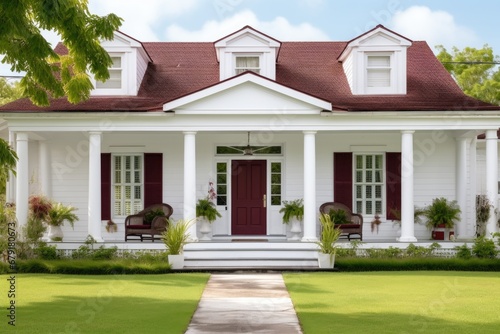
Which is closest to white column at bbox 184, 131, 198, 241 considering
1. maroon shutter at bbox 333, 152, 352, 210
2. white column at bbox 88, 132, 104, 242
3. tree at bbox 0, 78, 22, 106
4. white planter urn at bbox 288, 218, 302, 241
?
white column at bbox 88, 132, 104, 242

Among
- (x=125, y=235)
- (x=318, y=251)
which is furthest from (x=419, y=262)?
(x=125, y=235)

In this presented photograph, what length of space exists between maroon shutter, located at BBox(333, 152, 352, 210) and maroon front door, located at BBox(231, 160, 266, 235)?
6.81 feet

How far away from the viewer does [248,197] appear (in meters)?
20.7

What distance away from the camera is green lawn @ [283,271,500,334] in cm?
939

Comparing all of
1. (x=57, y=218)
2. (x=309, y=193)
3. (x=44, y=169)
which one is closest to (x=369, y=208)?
(x=309, y=193)

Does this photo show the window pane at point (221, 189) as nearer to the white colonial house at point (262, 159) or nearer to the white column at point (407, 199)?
the white colonial house at point (262, 159)

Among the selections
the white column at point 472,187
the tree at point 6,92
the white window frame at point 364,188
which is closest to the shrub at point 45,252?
the white window frame at point 364,188

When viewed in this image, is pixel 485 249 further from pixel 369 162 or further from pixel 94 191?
pixel 94 191

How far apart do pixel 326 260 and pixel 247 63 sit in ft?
24.2

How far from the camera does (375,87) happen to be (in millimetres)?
20531

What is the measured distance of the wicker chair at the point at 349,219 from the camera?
1903 cm

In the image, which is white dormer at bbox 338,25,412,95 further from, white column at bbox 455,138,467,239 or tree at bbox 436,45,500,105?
tree at bbox 436,45,500,105

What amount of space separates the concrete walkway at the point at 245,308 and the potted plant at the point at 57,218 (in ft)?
18.4

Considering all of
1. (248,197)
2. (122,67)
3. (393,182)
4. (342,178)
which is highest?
(122,67)
